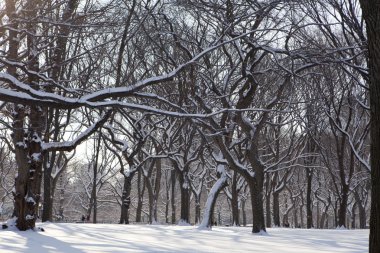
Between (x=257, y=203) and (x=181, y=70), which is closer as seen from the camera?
(x=181, y=70)

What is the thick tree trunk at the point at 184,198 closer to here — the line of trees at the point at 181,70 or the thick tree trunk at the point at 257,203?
the line of trees at the point at 181,70

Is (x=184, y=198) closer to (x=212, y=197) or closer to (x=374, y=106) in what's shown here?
(x=212, y=197)

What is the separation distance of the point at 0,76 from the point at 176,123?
63.9ft

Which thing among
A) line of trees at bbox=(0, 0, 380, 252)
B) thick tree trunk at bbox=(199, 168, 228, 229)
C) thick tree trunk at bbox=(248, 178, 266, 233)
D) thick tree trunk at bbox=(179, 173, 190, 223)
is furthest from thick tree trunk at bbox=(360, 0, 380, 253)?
thick tree trunk at bbox=(179, 173, 190, 223)

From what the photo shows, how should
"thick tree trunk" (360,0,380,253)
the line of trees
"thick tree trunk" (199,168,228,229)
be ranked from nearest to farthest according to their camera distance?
"thick tree trunk" (360,0,380,253) < the line of trees < "thick tree trunk" (199,168,228,229)

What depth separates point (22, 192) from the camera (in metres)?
13.3

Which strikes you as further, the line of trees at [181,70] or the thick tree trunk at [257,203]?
the thick tree trunk at [257,203]

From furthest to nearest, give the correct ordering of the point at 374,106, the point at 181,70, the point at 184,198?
the point at 184,198
the point at 181,70
the point at 374,106

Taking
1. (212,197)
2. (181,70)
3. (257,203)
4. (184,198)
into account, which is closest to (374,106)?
(181,70)

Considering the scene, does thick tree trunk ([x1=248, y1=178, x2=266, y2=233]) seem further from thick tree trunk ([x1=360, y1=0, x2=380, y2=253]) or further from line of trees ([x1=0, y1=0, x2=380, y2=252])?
thick tree trunk ([x1=360, y1=0, x2=380, y2=253])

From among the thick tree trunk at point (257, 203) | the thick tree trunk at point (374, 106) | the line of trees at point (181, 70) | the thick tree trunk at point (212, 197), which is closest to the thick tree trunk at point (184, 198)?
the line of trees at point (181, 70)

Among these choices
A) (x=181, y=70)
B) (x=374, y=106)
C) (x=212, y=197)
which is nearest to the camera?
(x=374, y=106)

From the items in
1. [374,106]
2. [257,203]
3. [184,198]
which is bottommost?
[184,198]

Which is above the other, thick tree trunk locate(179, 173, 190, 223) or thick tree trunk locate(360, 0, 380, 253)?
thick tree trunk locate(360, 0, 380, 253)
